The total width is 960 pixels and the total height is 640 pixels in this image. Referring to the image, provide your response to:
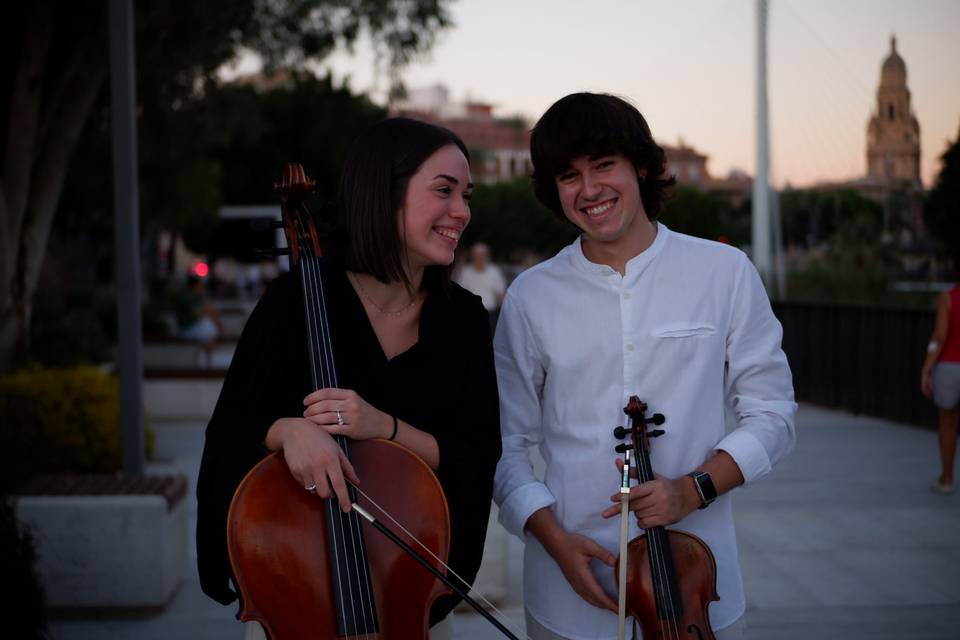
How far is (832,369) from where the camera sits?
41.8 ft

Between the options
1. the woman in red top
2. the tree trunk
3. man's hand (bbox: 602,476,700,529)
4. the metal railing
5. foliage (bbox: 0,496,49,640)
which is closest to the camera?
man's hand (bbox: 602,476,700,529)

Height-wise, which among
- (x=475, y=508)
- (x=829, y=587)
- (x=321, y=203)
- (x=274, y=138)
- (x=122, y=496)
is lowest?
(x=829, y=587)

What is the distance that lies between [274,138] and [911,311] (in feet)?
133

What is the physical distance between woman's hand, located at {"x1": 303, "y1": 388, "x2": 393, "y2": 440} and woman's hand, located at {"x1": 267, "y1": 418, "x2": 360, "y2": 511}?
0.02 meters

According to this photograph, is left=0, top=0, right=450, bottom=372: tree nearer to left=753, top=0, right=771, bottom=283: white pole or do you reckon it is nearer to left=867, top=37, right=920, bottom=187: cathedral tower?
left=867, top=37, right=920, bottom=187: cathedral tower

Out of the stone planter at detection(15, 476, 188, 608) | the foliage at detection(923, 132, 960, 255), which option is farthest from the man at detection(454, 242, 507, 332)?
the foliage at detection(923, 132, 960, 255)

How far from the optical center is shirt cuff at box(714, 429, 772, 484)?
87.6 inches

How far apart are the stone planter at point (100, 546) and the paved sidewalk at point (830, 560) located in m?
0.12

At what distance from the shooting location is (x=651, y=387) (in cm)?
229

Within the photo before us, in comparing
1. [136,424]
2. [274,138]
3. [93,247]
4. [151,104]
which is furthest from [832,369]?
[274,138]

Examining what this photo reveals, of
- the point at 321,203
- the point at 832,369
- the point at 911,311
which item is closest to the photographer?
the point at 321,203

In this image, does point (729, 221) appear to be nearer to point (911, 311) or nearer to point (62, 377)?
point (911, 311)

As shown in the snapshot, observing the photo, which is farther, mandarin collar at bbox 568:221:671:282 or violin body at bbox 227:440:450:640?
Result: mandarin collar at bbox 568:221:671:282

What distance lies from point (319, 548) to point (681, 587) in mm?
714
